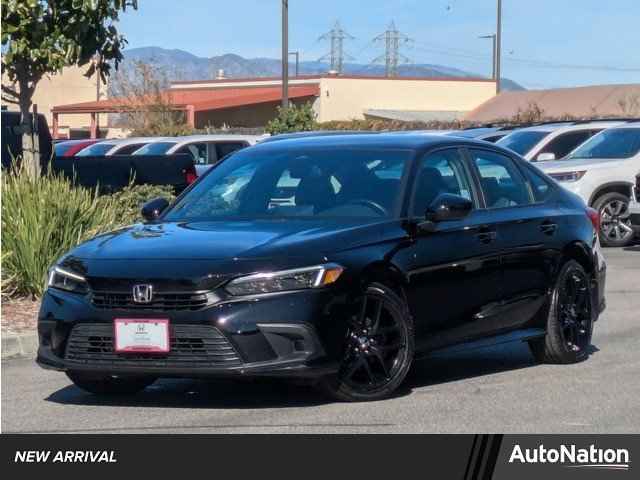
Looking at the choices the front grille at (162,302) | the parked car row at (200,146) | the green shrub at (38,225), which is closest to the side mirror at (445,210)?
the front grille at (162,302)

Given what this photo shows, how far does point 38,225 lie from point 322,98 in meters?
52.4

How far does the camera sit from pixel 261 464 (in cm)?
600

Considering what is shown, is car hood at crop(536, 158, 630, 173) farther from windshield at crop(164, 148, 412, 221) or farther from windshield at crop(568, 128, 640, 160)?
windshield at crop(164, 148, 412, 221)

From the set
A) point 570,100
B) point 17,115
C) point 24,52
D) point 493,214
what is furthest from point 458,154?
point 570,100

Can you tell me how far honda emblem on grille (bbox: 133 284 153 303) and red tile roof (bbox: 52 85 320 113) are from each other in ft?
154

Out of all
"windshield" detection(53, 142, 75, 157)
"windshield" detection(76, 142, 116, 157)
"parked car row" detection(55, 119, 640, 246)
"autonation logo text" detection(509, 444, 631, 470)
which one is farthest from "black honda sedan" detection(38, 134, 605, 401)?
"windshield" detection(53, 142, 75, 157)

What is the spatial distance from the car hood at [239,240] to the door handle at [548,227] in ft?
4.85

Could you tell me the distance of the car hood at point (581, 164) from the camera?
19578 mm

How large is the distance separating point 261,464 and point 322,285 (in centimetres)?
177

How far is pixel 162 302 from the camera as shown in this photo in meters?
Result: 7.58

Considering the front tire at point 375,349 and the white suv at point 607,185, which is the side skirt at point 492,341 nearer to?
the front tire at point 375,349

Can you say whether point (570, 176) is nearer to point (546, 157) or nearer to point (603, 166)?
point (603, 166)

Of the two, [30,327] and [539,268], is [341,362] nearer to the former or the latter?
[539,268]

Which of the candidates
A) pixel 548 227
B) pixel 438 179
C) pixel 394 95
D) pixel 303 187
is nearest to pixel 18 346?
pixel 303 187
